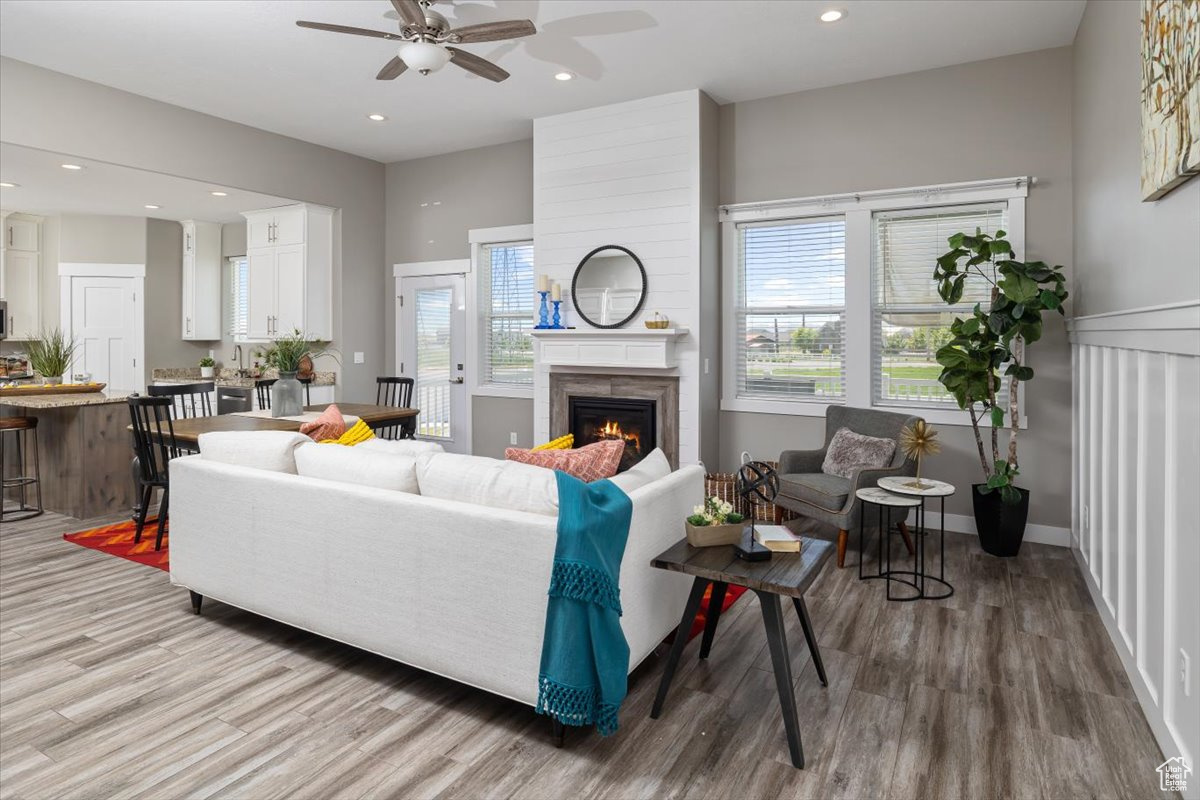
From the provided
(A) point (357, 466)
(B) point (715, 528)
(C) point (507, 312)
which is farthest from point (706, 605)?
(C) point (507, 312)

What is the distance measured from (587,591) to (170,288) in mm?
8641

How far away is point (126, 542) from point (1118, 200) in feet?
18.5

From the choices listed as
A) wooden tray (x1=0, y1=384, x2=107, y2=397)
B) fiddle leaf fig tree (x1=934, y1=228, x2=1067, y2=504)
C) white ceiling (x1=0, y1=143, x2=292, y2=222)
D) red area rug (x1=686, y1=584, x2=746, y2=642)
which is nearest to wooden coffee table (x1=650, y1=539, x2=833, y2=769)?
red area rug (x1=686, y1=584, x2=746, y2=642)

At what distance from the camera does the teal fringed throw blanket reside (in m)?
2.02

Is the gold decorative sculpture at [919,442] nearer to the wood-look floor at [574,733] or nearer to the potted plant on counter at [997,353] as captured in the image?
the potted plant on counter at [997,353]

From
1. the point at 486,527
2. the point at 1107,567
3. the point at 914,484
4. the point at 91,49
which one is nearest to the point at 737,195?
the point at 914,484

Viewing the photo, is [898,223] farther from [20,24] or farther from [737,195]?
[20,24]

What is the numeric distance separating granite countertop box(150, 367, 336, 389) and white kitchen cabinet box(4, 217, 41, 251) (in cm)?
203

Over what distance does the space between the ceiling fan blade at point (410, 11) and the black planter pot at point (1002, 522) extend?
156 inches

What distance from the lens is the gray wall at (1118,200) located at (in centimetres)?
211

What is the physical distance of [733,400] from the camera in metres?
5.36

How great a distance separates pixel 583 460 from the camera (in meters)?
2.54

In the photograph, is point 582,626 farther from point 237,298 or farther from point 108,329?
point 108,329

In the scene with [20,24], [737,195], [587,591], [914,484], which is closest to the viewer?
[587,591]
